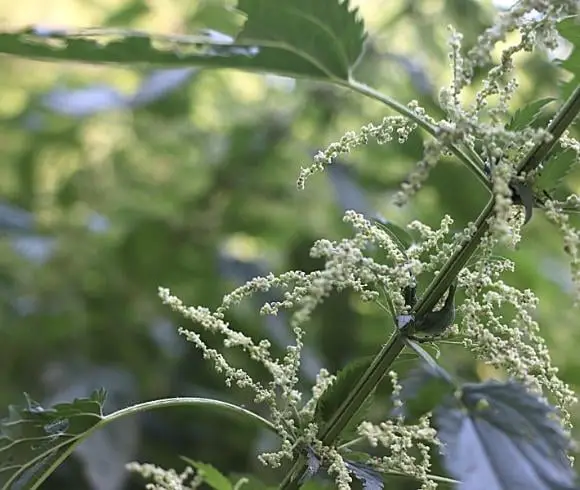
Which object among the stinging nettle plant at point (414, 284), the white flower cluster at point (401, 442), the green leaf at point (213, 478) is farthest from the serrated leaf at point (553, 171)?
the green leaf at point (213, 478)

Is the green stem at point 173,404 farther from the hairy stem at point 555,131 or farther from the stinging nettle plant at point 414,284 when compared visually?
the hairy stem at point 555,131

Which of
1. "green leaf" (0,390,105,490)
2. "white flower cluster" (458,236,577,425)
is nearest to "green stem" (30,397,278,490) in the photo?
"green leaf" (0,390,105,490)

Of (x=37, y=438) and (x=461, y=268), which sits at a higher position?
(x=461, y=268)

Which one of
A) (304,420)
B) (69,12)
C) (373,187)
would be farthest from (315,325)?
(69,12)

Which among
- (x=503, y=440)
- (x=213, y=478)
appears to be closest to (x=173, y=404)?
(x=213, y=478)

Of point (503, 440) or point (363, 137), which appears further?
point (363, 137)

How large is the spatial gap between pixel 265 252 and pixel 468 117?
37.4 inches

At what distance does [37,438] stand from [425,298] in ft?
0.65

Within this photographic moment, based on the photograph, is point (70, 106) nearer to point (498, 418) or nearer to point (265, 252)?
point (265, 252)

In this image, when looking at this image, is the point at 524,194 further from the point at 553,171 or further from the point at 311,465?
the point at 311,465

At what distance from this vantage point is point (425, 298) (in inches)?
16.4

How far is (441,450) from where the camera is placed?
0.43 metres

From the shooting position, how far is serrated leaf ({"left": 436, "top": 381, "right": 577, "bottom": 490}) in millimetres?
317

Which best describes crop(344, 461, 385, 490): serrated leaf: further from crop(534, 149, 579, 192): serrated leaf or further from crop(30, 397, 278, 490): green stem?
crop(534, 149, 579, 192): serrated leaf
